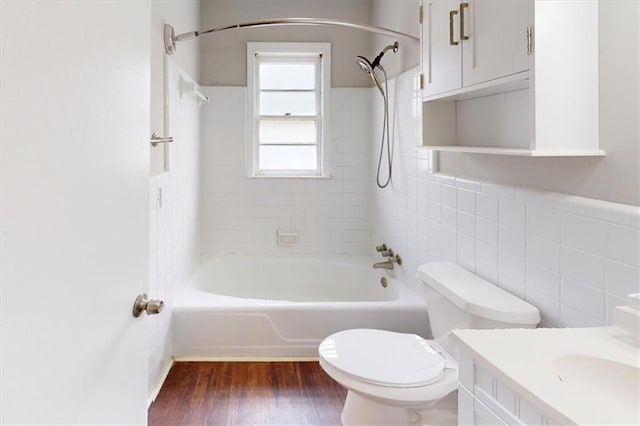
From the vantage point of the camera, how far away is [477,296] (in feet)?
5.85

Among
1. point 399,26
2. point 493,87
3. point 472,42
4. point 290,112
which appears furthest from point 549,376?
point 290,112

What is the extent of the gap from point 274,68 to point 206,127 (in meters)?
0.76

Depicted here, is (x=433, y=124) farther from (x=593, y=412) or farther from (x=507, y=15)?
(x=593, y=412)

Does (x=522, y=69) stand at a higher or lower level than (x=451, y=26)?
lower

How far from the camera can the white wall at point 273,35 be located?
4.02 m

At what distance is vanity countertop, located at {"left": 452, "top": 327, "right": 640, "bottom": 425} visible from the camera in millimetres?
828

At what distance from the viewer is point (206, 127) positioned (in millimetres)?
4035

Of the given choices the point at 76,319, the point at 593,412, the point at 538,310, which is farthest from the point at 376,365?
the point at 76,319

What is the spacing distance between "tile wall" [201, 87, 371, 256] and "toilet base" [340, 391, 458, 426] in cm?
232

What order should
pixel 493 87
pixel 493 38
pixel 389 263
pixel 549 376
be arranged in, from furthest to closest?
pixel 389 263 < pixel 493 87 < pixel 493 38 < pixel 549 376

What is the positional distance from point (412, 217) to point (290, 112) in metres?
1.63

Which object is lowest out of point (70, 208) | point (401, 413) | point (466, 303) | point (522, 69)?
point (401, 413)

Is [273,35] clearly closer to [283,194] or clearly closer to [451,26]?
[283,194]

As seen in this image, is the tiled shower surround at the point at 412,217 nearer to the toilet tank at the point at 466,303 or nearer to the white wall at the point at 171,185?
the toilet tank at the point at 466,303
